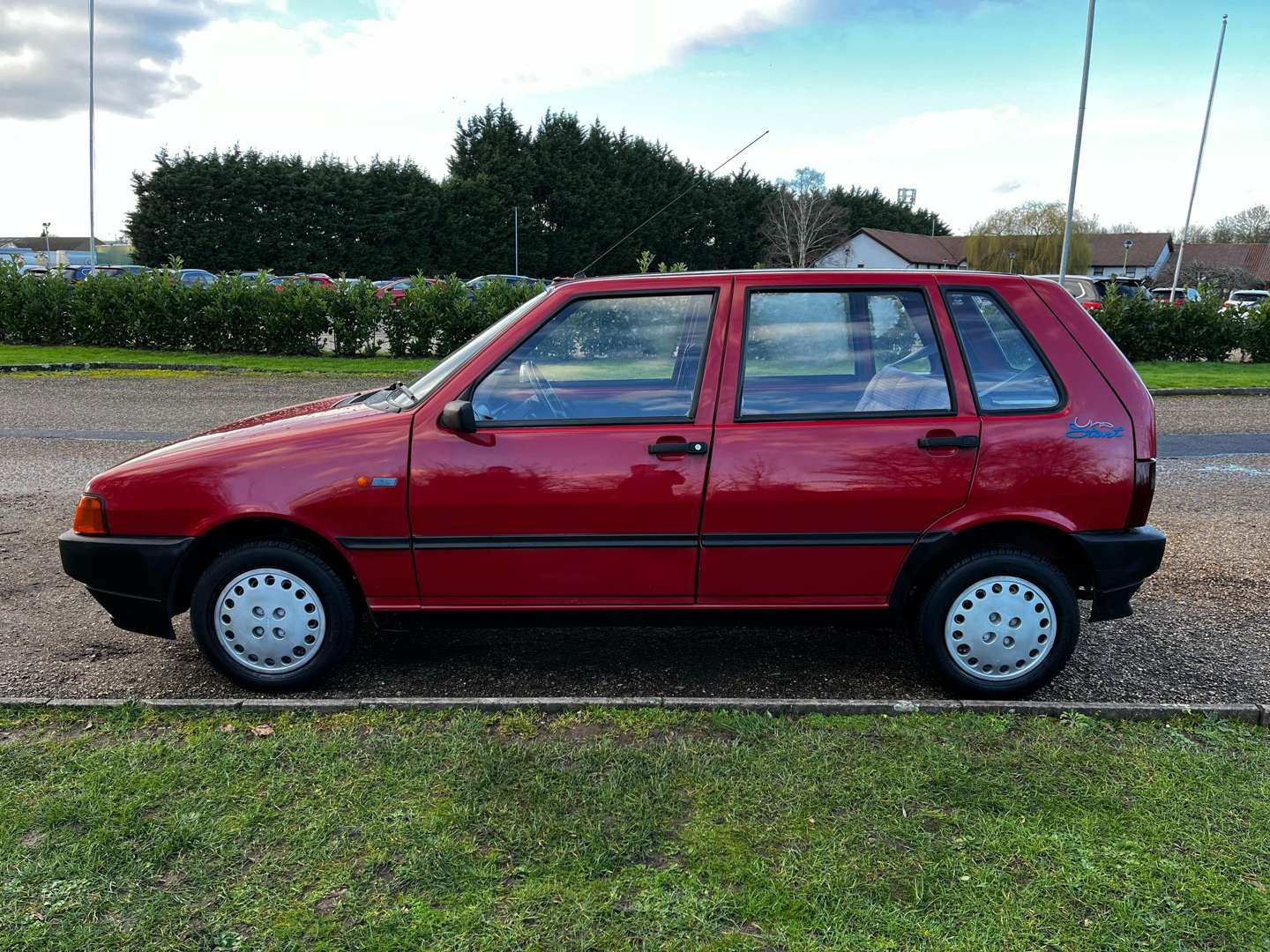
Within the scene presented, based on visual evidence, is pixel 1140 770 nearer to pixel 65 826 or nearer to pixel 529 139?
pixel 65 826

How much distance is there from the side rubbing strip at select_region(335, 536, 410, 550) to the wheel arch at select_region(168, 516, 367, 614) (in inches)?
2.2

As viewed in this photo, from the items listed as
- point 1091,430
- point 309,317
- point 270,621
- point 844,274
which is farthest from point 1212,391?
point 309,317

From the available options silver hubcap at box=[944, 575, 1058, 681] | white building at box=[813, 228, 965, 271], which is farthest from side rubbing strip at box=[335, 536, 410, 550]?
white building at box=[813, 228, 965, 271]

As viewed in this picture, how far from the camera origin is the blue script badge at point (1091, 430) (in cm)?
370

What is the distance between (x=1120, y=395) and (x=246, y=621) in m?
3.72

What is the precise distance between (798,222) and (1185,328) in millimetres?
48621

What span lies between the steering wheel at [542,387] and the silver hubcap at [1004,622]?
182 centimetres

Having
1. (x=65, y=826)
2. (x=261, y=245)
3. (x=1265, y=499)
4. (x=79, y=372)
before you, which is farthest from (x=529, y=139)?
(x=65, y=826)

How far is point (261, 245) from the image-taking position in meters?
49.3

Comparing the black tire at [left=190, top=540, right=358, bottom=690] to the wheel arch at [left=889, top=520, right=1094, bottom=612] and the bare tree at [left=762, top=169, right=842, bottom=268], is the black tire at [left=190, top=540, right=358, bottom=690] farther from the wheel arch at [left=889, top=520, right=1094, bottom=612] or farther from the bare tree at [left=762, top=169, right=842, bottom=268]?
the bare tree at [left=762, top=169, right=842, bottom=268]

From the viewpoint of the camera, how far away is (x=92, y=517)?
12.7ft

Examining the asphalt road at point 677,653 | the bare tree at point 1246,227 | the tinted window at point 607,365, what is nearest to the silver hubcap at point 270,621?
the asphalt road at point 677,653

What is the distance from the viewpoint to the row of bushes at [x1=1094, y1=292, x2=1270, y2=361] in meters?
19.8

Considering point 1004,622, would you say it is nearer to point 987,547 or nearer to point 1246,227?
point 987,547
